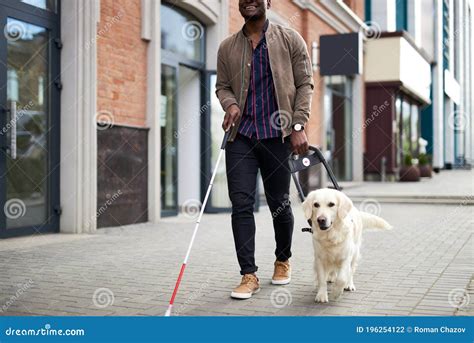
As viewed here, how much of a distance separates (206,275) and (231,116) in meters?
1.49

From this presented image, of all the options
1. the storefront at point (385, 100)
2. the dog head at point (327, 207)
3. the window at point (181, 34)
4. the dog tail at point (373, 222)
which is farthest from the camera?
the storefront at point (385, 100)

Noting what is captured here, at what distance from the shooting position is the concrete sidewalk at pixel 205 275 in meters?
3.92

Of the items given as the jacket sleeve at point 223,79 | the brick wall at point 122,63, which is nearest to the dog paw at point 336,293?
the jacket sleeve at point 223,79

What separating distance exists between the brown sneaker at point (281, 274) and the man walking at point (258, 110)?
0.37m

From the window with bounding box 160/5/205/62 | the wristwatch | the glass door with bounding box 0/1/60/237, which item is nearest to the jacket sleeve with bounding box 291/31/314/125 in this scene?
the wristwatch

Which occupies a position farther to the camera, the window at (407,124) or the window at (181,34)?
the window at (407,124)

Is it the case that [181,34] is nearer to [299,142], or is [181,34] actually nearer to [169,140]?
[169,140]

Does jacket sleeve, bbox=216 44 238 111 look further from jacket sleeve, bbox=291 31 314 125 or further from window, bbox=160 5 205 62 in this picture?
window, bbox=160 5 205 62

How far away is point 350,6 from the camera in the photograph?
63.9 ft

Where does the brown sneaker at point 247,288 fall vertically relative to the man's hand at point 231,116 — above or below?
below

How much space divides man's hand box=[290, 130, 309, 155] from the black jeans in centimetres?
13

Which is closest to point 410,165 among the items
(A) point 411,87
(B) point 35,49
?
(A) point 411,87

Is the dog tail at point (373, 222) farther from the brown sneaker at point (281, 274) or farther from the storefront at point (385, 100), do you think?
the storefront at point (385, 100)
